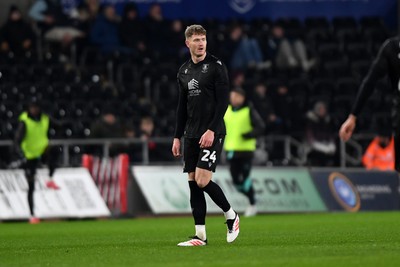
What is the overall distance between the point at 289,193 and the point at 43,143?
5.58 m

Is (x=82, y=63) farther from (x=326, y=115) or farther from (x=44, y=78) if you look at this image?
(x=326, y=115)

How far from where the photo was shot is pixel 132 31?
29.3m

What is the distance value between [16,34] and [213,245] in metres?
15.0

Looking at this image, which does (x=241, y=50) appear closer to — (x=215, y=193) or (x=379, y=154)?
(x=379, y=154)

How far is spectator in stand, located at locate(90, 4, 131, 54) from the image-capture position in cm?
2859

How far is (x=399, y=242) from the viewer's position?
42.9 feet

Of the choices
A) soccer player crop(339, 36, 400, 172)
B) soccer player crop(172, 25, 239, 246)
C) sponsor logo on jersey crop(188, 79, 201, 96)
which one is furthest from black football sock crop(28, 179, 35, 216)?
soccer player crop(339, 36, 400, 172)

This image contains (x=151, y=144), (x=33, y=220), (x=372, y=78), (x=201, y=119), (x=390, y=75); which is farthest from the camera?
(x=151, y=144)

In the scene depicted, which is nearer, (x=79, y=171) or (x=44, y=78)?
(x=79, y=171)

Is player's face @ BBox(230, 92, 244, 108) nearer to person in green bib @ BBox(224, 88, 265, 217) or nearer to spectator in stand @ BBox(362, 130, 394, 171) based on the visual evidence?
person in green bib @ BBox(224, 88, 265, 217)

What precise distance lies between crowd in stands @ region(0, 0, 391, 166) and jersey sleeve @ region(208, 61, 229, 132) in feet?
39.4

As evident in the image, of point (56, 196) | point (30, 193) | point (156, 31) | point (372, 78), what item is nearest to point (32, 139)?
point (30, 193)

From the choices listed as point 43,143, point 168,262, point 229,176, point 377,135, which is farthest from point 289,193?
point 168,262

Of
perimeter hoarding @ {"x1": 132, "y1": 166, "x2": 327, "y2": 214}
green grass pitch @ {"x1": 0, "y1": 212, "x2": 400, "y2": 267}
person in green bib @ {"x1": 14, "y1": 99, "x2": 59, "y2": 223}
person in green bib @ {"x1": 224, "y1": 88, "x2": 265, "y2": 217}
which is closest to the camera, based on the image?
green grass pitch @ {"x1": 0, "y1": 212, "x2": 400, "y2": 267}
